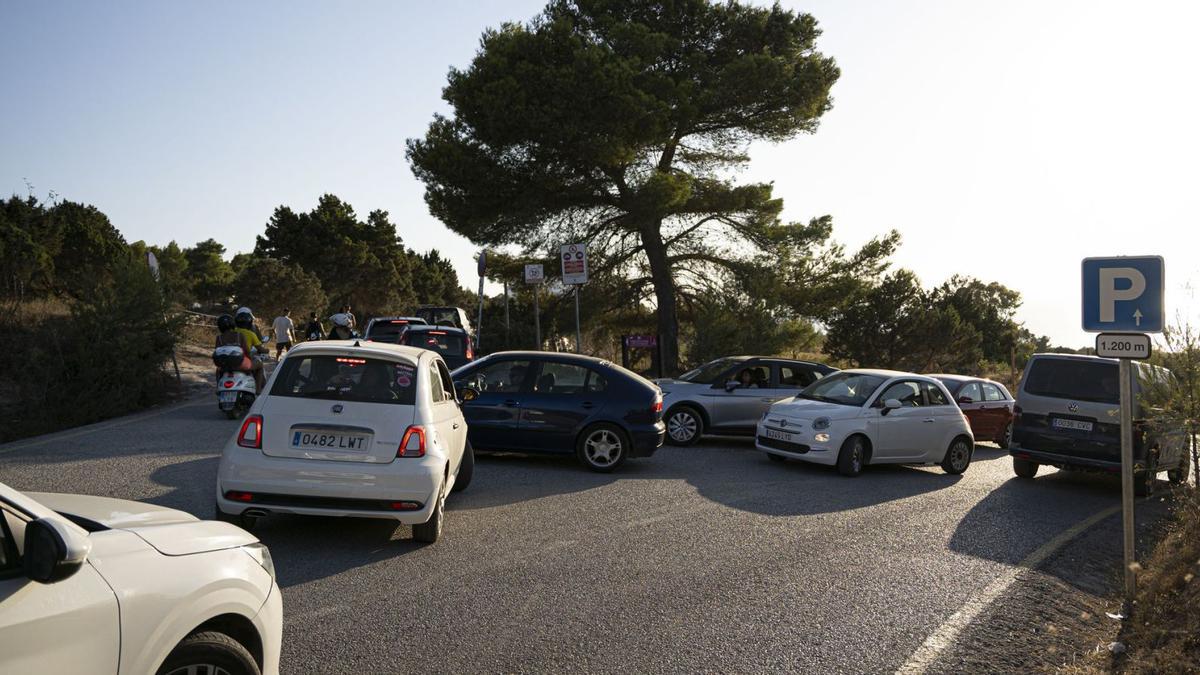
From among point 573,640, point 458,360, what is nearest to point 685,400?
point 458,360

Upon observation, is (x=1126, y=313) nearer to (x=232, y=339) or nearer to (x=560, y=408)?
(x=560, y=408)

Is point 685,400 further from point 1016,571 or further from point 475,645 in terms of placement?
point 475,645

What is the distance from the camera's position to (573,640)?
229 inches

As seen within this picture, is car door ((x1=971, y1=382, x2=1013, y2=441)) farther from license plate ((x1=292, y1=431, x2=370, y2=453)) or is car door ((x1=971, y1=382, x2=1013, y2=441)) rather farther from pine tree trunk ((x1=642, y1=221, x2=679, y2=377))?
license plate ((x1=292, y1=431, x2=370, y2=453))

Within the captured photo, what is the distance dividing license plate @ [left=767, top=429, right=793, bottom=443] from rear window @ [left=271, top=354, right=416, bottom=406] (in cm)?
731

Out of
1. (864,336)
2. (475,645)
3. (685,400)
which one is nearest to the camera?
(475,645)

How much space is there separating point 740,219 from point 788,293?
2.73m

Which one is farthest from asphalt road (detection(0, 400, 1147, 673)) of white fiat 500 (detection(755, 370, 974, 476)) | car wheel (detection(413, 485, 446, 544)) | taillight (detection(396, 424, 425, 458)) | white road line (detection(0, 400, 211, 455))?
taillight (detection(396, 424, 425, 458))

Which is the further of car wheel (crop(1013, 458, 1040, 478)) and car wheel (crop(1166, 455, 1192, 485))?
car wheel (crop(1013, 458, 1040, 478))

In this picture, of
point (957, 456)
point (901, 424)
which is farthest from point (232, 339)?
point (957, 456)

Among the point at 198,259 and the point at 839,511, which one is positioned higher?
the point at 198,259

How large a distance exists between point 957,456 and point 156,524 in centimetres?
1379

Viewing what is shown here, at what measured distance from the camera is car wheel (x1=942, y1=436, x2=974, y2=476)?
1536cm

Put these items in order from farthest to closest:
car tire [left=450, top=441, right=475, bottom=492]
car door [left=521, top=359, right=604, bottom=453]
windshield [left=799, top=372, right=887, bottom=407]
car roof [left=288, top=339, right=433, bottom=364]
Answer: windshield [left=799, top=372, right=887, bottom=407]
car door [left=521, top=359, right=604, bottom=453]
car tire [left=450, top=441, right=475, bottom=492]
car roof [left=288, top=339, right=433, bottom=364]
